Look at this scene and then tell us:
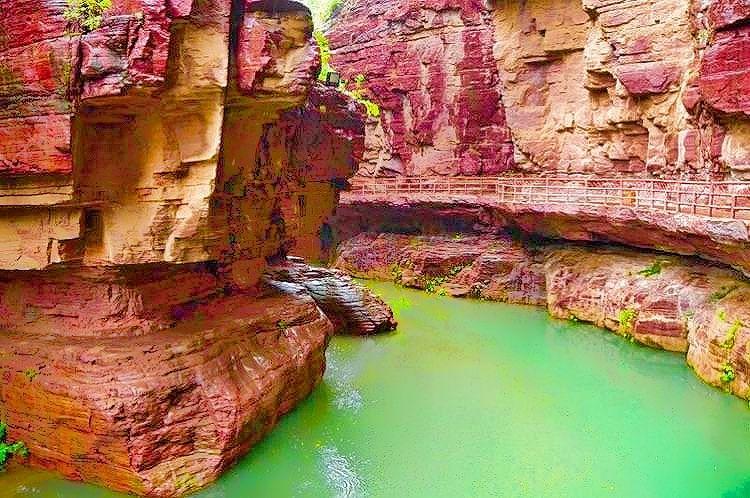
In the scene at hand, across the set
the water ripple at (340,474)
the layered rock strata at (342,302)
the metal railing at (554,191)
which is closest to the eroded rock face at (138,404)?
the water ripple at (340,474)

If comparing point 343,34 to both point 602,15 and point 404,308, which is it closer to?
point 602,15

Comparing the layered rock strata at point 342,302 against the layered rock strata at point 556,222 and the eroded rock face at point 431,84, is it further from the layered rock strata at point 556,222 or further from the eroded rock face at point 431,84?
the eroded rock face at point 431,84

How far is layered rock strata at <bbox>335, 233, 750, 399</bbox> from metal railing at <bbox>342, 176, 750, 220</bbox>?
1.80 m

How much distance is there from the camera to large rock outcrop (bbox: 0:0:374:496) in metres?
7.02

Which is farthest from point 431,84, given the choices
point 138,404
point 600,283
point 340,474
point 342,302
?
point 138,404

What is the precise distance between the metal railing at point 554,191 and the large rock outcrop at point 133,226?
9802 mm

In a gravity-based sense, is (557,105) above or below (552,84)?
below

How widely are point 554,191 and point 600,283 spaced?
184 inches

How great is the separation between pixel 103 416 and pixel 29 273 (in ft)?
10.2

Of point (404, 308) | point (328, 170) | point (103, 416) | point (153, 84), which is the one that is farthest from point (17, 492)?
point (404, 308)

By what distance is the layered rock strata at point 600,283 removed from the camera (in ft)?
37.2

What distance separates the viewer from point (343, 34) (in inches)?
988

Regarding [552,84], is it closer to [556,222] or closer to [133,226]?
[556,222]

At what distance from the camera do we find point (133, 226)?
8.17 m
